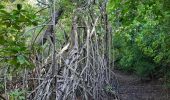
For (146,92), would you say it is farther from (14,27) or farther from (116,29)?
(14,27)

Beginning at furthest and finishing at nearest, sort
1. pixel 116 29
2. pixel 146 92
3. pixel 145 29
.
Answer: pixel 116 29, pixel 146 92, pixel 145 29

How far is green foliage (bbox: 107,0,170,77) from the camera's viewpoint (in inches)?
239

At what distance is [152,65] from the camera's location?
10.4 m

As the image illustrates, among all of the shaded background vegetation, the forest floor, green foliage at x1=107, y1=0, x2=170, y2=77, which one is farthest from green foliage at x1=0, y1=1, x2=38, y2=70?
the forest floor

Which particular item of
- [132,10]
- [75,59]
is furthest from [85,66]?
[132,10]

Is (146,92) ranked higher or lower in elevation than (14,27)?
lower

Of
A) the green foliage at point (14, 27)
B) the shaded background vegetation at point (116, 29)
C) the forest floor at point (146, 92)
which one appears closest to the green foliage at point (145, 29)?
the shaded background vegetation at point (116, 29)

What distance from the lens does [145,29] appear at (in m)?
8.14

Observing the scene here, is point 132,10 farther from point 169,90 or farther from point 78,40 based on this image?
point 169,90

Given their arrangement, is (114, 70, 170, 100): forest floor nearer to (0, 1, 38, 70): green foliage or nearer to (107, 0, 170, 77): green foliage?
(107, 0, 170, 77): green foliage

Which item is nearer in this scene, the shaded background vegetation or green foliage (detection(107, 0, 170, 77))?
the shaded background vegetation

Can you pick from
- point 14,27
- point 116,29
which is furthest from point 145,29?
point 14,27

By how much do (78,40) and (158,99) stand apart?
2.84 meters

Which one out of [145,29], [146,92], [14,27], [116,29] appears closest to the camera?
[14,27]
